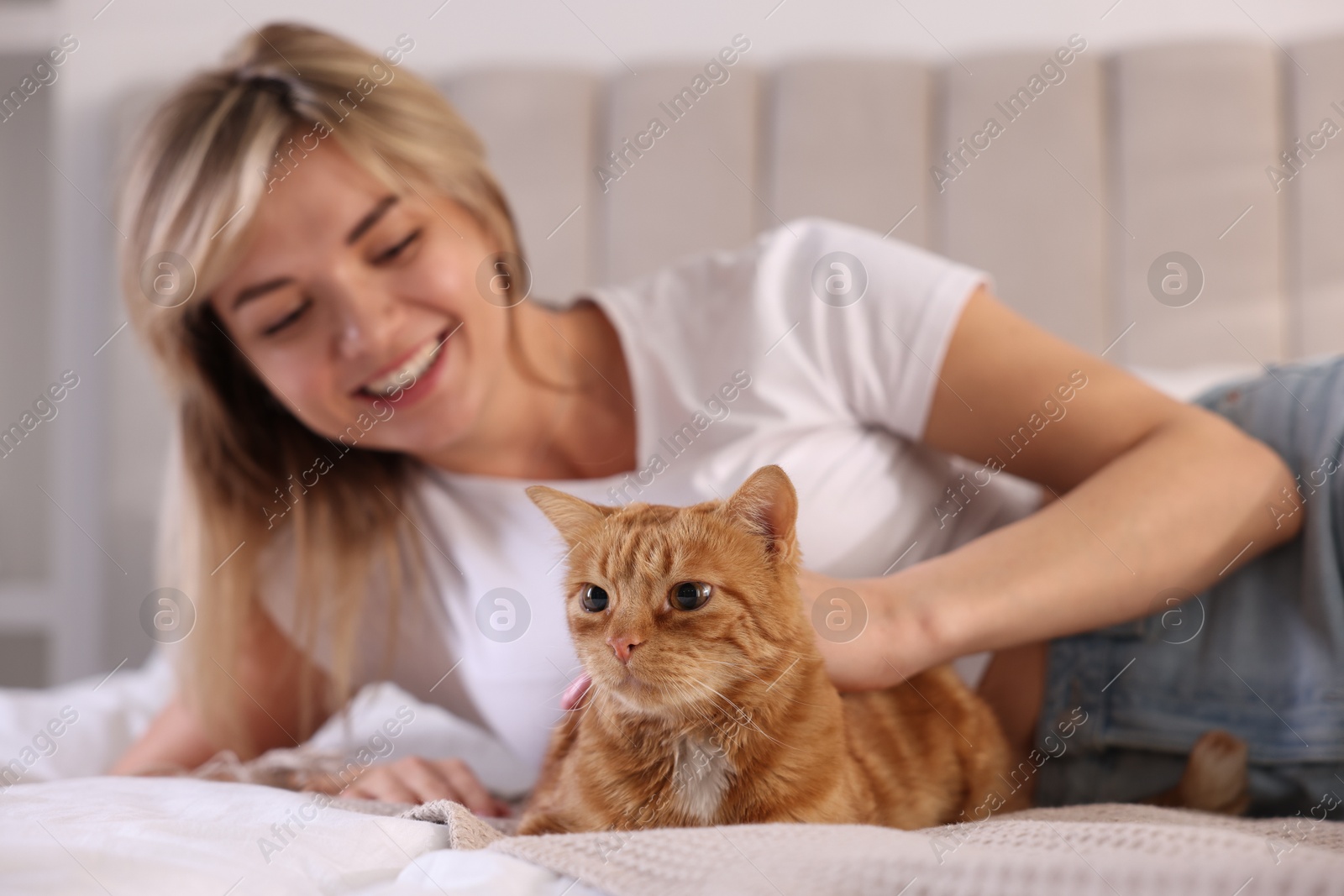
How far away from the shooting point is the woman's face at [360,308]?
1090 mm

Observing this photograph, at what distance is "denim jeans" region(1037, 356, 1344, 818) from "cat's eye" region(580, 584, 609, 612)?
2.02ft

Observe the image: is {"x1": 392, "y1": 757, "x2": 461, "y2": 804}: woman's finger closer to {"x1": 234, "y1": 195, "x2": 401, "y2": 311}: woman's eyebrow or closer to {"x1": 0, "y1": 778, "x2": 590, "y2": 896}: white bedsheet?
{"x1": 0, "y1": 778, "x2": 590, "y2": 896}: white bedsheet

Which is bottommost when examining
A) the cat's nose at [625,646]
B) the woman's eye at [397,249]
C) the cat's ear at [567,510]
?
the cat's nose at [625,646]

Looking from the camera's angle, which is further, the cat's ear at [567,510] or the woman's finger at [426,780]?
the woman's finger at [426,780]

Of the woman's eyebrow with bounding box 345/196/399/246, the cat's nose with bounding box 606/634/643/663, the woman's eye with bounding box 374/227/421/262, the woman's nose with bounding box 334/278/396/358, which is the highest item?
the woman's eyebrow with bounding box 345/196/399/246

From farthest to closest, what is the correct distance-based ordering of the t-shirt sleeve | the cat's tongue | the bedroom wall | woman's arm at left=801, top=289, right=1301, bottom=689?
the bedroom wall
the t-shirt sleeve
woman's arm at left=801, top=289, right=1301, bottom=689
the cat's tongue

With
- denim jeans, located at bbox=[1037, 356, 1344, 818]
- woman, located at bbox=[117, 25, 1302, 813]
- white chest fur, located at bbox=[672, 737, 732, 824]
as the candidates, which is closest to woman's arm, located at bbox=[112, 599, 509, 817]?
woman, located at bbox=[117, 25, 1302, 813]

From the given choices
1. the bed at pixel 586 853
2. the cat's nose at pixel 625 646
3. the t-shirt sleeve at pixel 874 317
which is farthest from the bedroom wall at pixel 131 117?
Answer: the cat's nose at pixel 625 646

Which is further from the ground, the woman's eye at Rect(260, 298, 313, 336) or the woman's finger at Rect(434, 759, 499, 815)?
the woman's eye at Rect(260, 298, 313, 336)

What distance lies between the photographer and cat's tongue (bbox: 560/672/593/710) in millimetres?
643

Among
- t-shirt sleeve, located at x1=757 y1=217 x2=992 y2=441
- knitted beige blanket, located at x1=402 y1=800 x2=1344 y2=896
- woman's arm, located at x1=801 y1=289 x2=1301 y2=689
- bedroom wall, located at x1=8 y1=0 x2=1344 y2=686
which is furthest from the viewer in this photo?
bedroom wall, located at x1=8 y1=0 x2=1344 y2=686

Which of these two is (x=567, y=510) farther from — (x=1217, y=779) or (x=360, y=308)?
(x=1217, y=779)

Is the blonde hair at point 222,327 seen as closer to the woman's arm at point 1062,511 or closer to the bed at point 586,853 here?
the bed at point 586,853

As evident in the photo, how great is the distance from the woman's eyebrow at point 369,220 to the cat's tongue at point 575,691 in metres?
0.66
